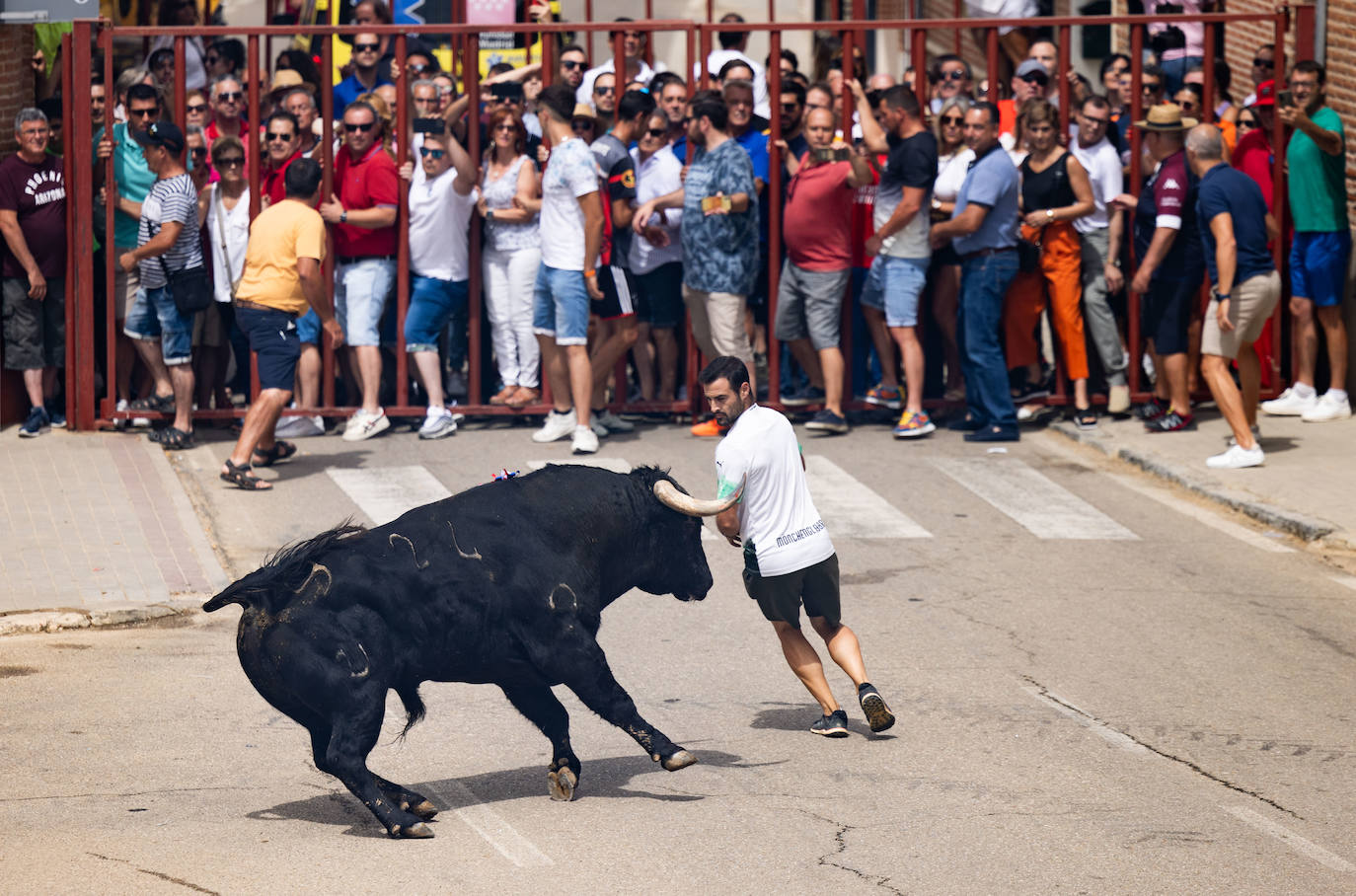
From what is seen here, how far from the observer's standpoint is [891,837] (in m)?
6.66

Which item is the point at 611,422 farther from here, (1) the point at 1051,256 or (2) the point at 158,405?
(1) the point at 1051,256

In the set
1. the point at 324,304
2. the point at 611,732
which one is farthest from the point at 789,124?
the point at 611,732

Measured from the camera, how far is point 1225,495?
40.9 ft

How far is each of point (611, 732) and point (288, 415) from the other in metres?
6.80

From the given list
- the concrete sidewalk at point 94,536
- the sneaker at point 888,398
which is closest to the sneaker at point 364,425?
the concrete sidewalk at point 94,536

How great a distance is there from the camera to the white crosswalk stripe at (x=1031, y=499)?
38.9 ft

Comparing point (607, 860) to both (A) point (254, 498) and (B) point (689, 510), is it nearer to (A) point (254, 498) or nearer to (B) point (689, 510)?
(B) point (689, 510)

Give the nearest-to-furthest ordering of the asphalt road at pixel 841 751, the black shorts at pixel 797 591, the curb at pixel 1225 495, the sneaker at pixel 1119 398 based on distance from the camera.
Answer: the asphalt road at pixel 841 751 → the black shorts at pixel 797 591 → the curb at pixel 1225 495 → the sneaker at pixel 1119 398

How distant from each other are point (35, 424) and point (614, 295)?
4.27 m

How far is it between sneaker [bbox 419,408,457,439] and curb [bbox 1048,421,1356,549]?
4569 mm

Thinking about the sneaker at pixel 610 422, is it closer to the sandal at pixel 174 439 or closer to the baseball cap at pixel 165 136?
the sandal at pixel 174 439

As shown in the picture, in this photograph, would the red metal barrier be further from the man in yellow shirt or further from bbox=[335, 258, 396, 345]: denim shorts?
the man in yellow shirt

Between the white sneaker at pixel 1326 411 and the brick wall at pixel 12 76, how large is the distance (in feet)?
33.3

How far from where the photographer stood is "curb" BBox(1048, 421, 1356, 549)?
11.6 meters
